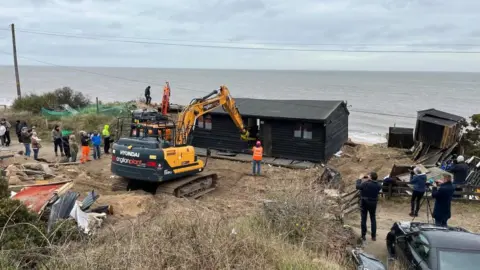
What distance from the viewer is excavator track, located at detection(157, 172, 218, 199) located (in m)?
14.1

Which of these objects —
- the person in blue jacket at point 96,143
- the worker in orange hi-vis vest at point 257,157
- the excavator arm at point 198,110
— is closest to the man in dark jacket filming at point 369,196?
the worker in orange hi-vis vest at point 257,157

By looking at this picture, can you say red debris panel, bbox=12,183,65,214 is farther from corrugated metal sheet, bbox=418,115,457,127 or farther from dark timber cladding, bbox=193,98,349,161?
corrugated metal sheet, bbox=418,115,457,127

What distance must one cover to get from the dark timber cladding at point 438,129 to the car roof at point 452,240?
1299 centimetres

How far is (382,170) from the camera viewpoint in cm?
1852

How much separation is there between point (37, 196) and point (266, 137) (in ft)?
43.0

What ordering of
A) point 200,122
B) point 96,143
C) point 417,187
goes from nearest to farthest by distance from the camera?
point 417,187
point 96,143
point 200,122

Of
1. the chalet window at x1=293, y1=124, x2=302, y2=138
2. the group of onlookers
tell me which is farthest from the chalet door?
the group of onlookers

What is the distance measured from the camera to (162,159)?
44.6 feet

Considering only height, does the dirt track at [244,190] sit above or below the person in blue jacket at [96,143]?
below

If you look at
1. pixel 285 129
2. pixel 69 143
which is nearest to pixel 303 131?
pixel 285 129

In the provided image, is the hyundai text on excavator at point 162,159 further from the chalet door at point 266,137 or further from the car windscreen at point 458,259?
the car windscreen at point 458,259

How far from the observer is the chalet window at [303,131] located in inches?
791

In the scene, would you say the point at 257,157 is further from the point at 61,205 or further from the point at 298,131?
the point at 61,205

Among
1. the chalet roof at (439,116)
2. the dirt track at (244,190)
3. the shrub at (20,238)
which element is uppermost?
the chalet roof at (439,116)
